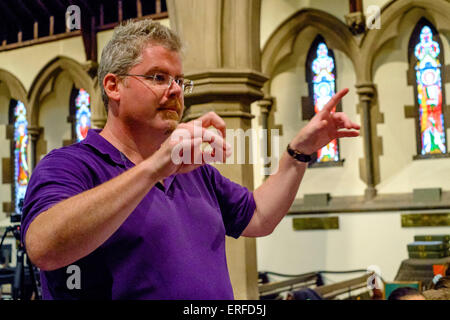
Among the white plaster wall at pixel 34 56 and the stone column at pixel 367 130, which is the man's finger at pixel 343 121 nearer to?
the stone column at pixel 367 130

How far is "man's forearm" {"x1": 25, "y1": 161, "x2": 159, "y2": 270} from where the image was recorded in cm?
98

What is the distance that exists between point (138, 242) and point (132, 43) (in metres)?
0.40

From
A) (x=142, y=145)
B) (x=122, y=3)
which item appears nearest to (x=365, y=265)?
(x=122, y=3)

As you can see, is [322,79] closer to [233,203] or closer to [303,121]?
[303,121]

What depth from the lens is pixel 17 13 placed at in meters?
10.5

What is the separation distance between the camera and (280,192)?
1459 mm

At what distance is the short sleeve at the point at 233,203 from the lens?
1468 millimetres

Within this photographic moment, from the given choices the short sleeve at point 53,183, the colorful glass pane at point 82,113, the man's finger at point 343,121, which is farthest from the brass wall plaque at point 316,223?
the short sleeve at point 53,183

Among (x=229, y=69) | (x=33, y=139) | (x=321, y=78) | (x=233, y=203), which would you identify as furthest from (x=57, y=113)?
(x=233, y=203)

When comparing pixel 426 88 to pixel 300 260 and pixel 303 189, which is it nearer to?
pixel 303 189

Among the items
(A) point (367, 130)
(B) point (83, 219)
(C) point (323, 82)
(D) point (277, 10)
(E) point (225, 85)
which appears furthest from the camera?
(D) point (277, 10)

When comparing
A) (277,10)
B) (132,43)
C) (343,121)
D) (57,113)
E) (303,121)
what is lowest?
(343,121)

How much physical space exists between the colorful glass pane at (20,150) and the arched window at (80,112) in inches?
37.9
